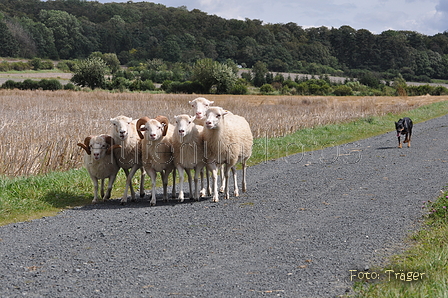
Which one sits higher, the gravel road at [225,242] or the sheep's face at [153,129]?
the sheep's face at [153,129]

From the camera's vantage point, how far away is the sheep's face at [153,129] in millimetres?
9891

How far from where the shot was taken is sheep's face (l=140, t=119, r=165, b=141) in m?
9.89

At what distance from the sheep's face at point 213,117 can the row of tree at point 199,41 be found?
128978 mm

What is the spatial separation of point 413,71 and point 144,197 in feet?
471

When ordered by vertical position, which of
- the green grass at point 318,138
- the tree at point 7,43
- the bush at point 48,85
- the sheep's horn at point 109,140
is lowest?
the green grass at point 318,138

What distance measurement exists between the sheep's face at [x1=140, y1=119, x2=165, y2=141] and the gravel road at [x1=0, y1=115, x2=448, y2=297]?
147cm

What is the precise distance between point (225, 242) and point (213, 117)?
3.64 metres

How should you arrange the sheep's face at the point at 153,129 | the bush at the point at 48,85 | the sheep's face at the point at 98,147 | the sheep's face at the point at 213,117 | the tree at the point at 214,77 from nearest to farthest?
the sheep's face at the point at 153,129
the sheep's face at the point at 213,117
the sheep's face at the point at 98,147
the bush at the point at 48,85
the tree at the point at 214,77

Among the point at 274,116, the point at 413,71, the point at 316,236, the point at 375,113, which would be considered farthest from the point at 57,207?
the point at 413,71

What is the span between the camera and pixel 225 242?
7.09 m

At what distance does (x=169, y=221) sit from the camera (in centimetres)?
840

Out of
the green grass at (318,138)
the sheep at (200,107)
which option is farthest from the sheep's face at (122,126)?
the green grass at (318,138)

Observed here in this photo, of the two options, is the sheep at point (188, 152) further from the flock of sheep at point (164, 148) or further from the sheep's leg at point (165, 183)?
the sheep's leg at point (165, 183)

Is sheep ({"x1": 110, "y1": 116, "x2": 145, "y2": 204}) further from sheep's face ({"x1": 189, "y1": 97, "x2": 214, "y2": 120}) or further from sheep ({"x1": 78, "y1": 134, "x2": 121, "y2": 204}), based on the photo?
sheep's face ({"x1": 189, "y1": 97, "x2": 214, "y2": 120})
